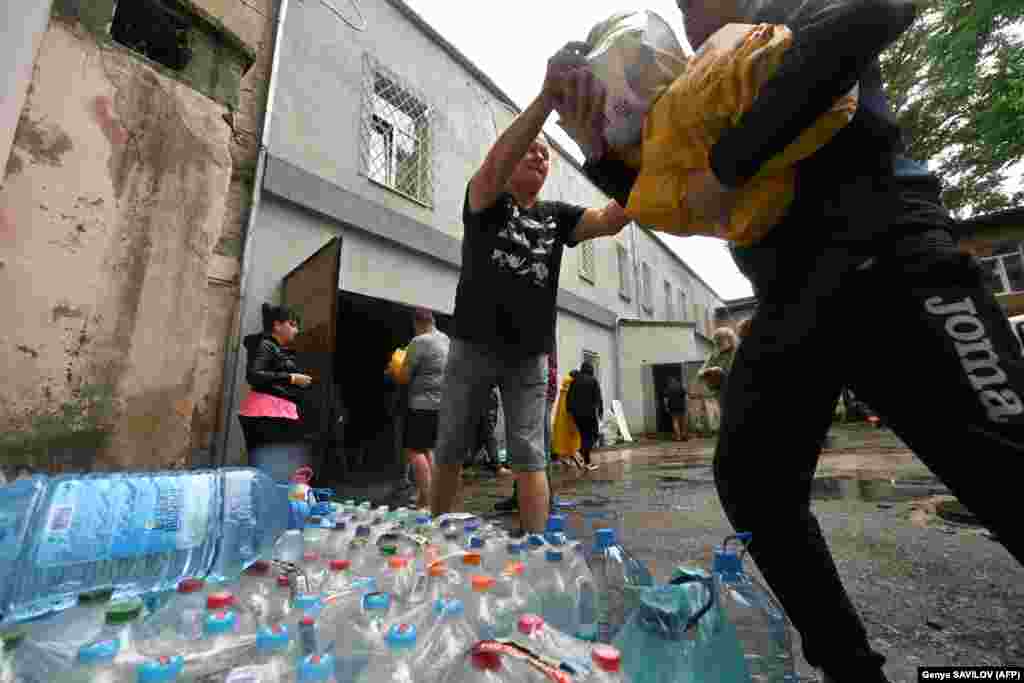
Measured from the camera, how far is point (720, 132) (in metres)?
0.91

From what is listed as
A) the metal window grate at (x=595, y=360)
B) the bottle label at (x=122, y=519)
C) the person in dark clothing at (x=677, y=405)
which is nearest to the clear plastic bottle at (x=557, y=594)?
the bottle label at (x=122, y=519)

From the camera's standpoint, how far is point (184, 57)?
11.9ft

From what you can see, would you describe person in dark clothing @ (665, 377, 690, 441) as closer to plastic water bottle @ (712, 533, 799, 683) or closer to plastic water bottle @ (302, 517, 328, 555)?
plastic water bottle @ (302, 517, 328, 555)

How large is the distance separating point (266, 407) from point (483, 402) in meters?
2.26

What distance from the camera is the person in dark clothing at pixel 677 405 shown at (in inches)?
488

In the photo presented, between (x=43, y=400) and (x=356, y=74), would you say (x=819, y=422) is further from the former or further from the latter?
(x=356, y=74)

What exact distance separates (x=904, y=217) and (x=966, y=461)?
0.42 metres

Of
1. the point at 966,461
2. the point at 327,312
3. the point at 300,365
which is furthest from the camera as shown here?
the point at 300,365

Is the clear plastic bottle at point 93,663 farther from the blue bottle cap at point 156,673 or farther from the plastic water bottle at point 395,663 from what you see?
the plastic water bottle at point 395,663

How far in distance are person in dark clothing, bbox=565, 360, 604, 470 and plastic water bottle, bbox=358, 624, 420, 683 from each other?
21.2 feet

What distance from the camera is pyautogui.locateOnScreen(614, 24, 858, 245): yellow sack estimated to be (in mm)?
849

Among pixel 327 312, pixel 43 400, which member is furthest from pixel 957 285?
pixel 327 312

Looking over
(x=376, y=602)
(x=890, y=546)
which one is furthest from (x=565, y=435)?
(x=376, y=602)

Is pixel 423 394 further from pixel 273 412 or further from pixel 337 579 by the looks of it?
pixel 337 579
